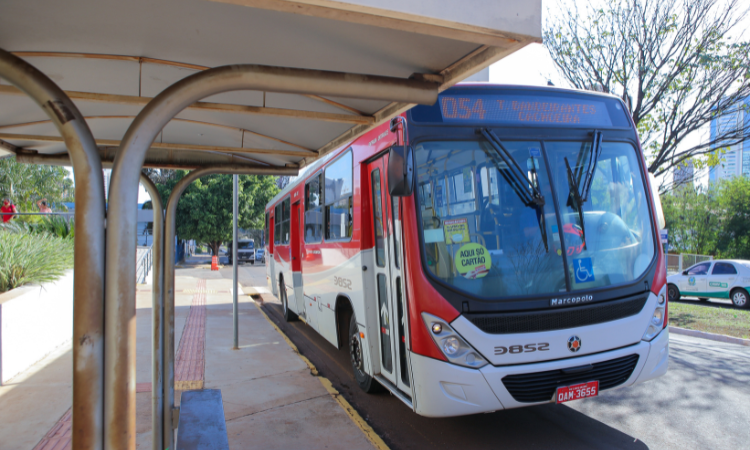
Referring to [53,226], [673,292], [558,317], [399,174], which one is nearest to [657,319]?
[558,317]

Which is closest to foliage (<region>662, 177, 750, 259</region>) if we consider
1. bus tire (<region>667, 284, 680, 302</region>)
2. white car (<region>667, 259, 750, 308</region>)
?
bus tire (<region>667, 284, 680, 302</region>)

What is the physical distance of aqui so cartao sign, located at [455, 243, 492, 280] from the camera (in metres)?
4.32

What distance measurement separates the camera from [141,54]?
2746 mm

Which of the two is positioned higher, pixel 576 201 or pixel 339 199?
pixel 339 199

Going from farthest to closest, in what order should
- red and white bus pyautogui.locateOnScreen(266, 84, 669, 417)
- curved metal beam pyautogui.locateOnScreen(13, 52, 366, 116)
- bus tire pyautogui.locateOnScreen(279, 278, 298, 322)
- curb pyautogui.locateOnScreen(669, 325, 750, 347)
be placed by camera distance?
bus tire pyautogui.locateOnScreen(279, 278, 298, 322), curb pyautogui.locateOnScreen(669, 325, 750, 347), red and white bus pyautogui.locateOnScreen(266, 84, 669, 417), curved metal beam pyautogui.locateOnScreen(13, 52, 366, 116)

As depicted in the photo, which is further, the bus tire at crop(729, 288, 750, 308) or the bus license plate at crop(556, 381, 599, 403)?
the bus tire at crop(729, 288, 750, 308)

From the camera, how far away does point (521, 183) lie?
14.9 ft

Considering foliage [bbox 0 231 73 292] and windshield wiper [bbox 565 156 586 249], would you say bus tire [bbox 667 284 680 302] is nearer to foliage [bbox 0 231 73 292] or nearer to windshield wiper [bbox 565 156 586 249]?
windshield wiper [bbox 565 156 586 249]

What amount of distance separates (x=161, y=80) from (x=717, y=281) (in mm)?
18578

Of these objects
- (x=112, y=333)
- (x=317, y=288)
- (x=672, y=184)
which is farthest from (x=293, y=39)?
(x=672, y=184)

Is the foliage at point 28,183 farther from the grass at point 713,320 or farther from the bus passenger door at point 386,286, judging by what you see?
the grass at point 713,320

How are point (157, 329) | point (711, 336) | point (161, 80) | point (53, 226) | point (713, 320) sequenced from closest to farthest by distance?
point (161, 80), point (157, 329), point (711, 336), point (713, 320), point (53, 226)

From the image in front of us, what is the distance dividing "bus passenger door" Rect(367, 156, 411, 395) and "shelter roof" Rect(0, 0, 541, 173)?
1379 mm

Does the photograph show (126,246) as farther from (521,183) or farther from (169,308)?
(521,183)
